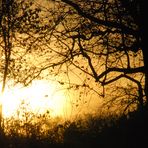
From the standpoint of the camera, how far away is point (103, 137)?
1789 cm

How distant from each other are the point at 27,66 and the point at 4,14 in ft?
33.8

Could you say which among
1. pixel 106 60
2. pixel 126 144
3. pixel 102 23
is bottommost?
pixel 126 144

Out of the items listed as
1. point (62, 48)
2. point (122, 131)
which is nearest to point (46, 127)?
point (62, 48)

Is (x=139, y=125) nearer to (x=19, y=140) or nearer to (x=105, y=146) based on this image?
(x=105, y=146)

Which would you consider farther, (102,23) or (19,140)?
(19,140)

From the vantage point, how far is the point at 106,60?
1900cm

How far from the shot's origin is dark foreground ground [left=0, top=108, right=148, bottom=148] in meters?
17.0

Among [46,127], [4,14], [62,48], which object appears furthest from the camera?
[4,14]

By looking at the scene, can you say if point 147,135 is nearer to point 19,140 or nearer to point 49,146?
point 49,146

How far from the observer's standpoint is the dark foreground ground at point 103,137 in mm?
17047

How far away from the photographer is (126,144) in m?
17.0

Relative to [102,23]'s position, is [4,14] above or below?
above

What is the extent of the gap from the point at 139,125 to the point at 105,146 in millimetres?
1368

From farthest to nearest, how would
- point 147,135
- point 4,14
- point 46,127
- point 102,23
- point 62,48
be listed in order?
1. point 4,14
2. point 46,127
3. point 62,48
4. point 102,23
5. point 147,135
